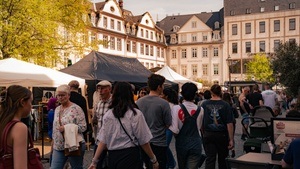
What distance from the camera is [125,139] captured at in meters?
4.07

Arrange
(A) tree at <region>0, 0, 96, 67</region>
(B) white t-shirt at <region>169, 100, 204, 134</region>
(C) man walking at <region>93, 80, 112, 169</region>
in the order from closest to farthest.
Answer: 1. (B) white t-shirt at <region>169, 100, 204, 134</region>
2. (C) man walking at <region>93, 80, 112, 169</region>
3. (A) tree at <region>0, 0, 96, 67</region>

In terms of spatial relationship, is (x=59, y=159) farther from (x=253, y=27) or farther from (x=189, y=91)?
(x=253, y=27)

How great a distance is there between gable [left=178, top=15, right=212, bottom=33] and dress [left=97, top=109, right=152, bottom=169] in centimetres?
6069

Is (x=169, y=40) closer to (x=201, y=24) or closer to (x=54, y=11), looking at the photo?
(x=201, y=24)

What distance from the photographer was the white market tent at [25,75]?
10.2 m

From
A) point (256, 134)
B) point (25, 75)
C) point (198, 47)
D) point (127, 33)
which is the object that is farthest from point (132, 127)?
point (198, 47)

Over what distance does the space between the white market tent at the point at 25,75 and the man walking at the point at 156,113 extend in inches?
239

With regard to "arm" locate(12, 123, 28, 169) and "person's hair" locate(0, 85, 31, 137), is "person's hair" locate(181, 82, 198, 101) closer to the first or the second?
"person's hair" locate(0, 85, 31, 137)

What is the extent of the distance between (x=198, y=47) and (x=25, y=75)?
5531cm

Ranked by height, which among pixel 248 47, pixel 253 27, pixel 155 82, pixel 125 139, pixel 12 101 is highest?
pixel 253 27

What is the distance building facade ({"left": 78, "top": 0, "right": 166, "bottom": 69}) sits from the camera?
46.5 meters

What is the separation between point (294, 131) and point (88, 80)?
1015 centimetres

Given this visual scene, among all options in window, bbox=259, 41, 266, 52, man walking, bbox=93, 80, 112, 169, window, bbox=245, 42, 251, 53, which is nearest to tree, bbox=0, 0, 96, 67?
man walking, bbox=93, 80, 112, 169

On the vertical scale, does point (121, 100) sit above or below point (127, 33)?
A: below
